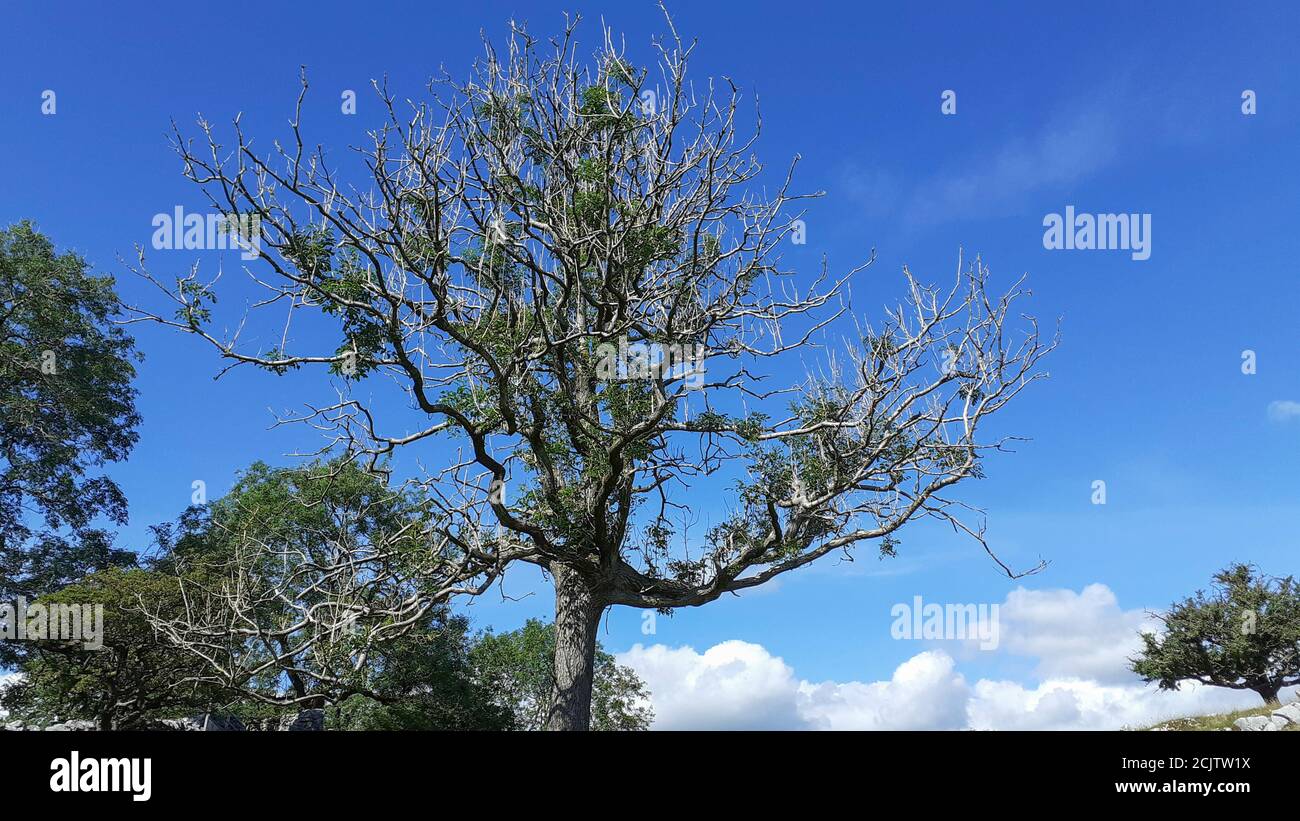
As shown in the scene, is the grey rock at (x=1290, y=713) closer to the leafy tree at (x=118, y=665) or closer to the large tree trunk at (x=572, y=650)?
the large tree trunk at (x=572, y=650)

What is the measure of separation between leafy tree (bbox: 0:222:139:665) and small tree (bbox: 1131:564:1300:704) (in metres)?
32.8

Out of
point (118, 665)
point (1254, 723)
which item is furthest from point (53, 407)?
point (1254, 723)

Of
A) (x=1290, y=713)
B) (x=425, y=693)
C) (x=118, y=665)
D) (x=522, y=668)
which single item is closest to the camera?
(x=1290, y=713)

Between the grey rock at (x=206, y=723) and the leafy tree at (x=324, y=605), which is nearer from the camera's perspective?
the leafy tree at (x=324, y=605)

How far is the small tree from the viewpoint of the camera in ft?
82.1

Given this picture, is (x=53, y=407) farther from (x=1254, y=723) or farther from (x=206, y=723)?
(x=1254, y=723)

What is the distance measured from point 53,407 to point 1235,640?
35.2m

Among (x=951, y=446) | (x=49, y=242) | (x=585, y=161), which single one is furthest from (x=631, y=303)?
(x=49, y=242)

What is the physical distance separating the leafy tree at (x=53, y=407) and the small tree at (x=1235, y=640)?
108ft

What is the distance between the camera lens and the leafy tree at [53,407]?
72.3ft

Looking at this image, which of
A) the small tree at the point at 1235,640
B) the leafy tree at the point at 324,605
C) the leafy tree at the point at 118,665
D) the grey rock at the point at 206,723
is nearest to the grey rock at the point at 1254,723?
the small tree at the point at 1235,640

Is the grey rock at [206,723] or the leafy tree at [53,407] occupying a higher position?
the leafy tree at [53,407]

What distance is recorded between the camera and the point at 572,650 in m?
13.1
